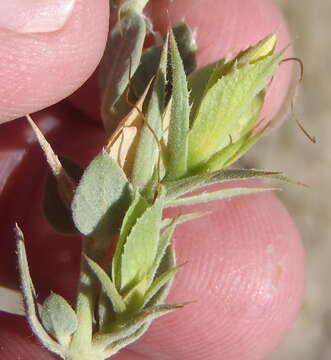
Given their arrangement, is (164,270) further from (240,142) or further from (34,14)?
(34,14)

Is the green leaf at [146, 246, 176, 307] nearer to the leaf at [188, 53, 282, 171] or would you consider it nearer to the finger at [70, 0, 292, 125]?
the leaf at [188, 53, 282, 171]

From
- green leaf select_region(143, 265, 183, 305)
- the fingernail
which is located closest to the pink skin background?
the fingernail

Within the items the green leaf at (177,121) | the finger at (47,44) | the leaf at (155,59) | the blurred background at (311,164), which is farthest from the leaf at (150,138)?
the blurred background at (311,164)

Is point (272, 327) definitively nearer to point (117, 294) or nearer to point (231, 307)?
point (231, 307)

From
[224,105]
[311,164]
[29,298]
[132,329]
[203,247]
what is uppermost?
[224,105]

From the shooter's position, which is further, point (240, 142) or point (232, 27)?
point (232, 27)

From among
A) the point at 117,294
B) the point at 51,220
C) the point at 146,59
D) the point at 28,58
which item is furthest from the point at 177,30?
the point at 117,294

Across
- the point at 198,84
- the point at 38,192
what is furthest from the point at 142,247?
the point at 38,192
